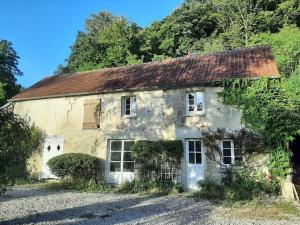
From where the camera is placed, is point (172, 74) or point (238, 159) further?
point (172, 74)

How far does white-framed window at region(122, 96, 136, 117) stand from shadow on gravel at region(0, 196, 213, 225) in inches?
240

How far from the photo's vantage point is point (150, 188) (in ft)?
45.3

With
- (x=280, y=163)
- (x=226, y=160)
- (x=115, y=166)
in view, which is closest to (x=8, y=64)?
(x=115, y=166)

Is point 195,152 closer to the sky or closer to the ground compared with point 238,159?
closer to the sky

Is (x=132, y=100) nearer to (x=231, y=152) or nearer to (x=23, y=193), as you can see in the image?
(x=231, y=152)

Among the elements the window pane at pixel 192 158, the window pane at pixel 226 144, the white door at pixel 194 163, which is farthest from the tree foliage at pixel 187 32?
the window pane at pixel 192 158

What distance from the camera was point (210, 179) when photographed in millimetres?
13734

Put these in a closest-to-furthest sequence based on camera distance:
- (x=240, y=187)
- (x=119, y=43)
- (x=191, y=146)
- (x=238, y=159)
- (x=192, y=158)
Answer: (x=240, y=187) → (x=238, y=159) → (x=192, y=158) → (x=191, y=146) → (x=119, y=43)

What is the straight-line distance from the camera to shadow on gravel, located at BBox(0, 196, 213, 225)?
27.6 feet

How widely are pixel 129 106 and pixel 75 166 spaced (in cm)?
423

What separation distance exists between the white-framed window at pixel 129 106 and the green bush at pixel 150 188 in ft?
12.6

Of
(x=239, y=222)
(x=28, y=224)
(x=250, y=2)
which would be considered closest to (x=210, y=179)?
(x=239, y=222)

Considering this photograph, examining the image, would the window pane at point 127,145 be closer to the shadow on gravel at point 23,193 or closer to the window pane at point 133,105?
the window pane at point 133,105

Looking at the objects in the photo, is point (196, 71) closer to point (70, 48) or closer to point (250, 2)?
point (250, 2)
